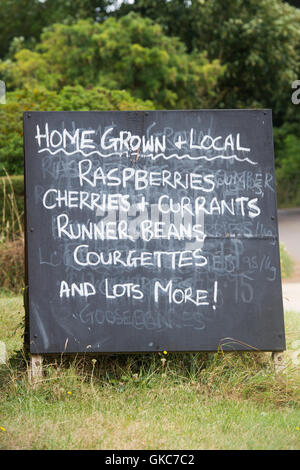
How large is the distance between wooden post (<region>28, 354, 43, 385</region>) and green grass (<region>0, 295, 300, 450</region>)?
6 centimetres

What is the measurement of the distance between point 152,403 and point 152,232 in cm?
116

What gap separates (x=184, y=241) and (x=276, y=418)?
1.33 meters

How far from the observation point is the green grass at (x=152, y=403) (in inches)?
149

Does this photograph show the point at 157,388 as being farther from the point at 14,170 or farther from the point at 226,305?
the point at 14,170

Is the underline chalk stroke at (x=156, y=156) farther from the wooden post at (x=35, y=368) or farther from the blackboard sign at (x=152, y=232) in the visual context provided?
the wooden post at (x=35, y=368)

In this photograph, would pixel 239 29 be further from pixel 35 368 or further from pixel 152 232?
pixel 35 368

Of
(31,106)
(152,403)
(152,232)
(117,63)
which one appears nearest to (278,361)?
(152,403)

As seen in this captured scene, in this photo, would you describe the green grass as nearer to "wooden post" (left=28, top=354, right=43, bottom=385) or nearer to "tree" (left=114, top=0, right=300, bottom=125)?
"wooden post" (left=28, top=354, right=43, bottom=385)

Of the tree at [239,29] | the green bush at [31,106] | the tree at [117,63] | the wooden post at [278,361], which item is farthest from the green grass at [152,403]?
the tree at [239,29]

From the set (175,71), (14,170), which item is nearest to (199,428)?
(14,170)

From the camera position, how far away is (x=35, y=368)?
458cm

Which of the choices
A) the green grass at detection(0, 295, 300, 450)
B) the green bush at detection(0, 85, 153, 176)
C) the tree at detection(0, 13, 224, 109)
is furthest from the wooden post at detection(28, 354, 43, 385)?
the tree at detection(0, 13, 224, 109)

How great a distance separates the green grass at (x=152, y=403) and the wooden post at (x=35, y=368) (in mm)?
59

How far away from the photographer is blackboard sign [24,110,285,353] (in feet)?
15.2
